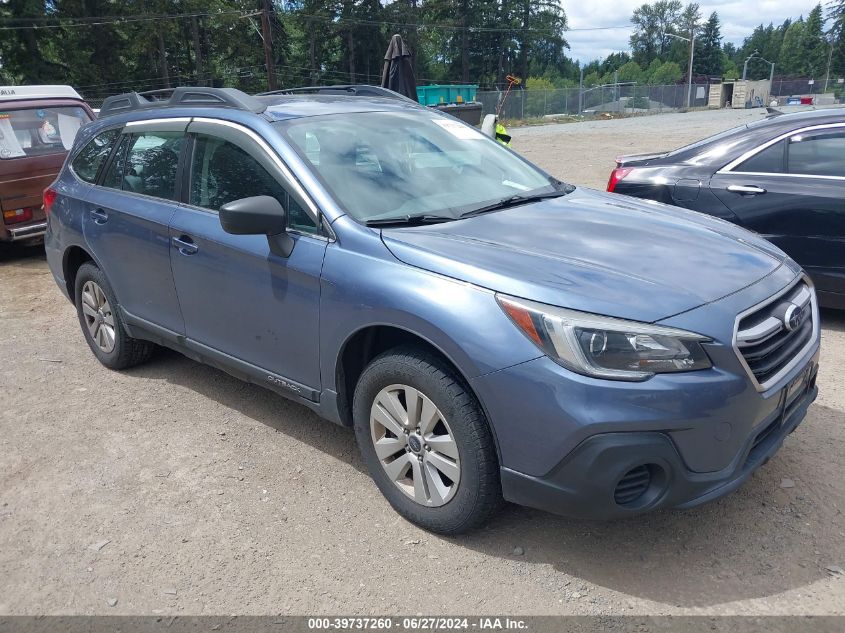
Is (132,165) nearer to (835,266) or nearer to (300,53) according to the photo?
(835,266)

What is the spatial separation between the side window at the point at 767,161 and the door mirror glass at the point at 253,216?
3.85m

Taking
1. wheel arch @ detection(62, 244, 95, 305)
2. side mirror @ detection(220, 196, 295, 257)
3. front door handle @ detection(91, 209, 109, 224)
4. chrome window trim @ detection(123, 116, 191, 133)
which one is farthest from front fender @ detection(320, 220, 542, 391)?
wheel arch @ detection(62, 244, 95, 305)

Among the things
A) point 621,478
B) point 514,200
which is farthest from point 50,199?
point 621,478

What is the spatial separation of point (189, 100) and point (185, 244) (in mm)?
949

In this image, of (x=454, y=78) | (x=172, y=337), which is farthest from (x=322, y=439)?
(x=454, y=78)

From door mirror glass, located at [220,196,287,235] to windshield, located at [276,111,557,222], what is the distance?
288 mm

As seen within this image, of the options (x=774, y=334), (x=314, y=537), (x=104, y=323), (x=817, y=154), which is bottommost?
(x=314, y=537)

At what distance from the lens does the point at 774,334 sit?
2.71 meters

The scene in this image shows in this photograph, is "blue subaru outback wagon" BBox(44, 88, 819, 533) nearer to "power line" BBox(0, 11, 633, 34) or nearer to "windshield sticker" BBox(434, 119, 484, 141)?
"windshield sticker" BBox(434, 119, 484, 141)

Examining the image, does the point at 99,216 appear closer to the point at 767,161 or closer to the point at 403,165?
the point at 403,165

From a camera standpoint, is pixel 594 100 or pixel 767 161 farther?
pixel 594 100

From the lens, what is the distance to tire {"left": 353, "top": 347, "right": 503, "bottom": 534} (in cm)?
271

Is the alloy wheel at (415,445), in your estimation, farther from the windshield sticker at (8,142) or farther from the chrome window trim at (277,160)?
the windshield sticker at (8,142)

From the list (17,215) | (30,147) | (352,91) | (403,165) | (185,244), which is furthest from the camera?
(30,147)
